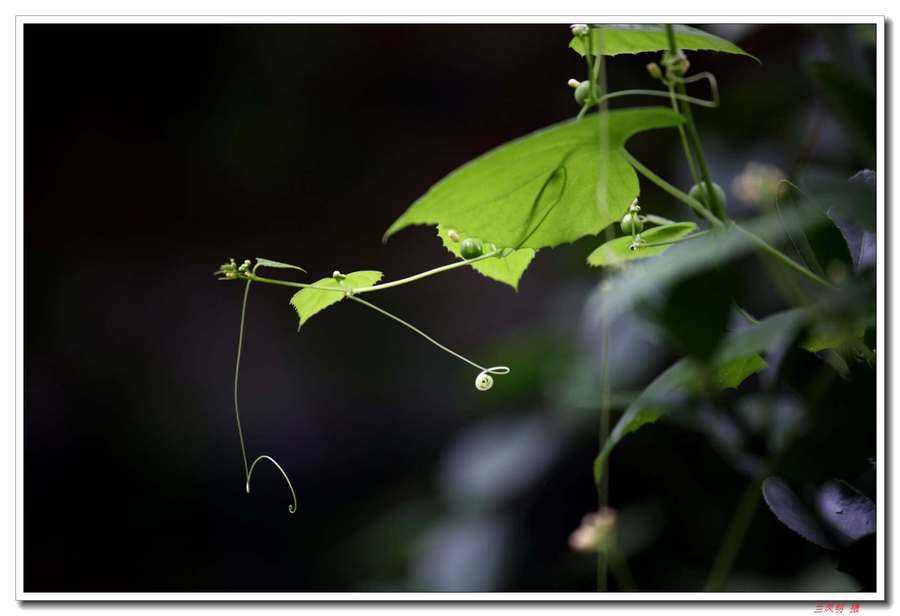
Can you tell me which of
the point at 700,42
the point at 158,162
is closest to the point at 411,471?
→ the point at 158,162

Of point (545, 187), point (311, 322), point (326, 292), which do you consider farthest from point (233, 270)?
point (311, 322)

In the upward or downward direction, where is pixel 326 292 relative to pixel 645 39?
downward

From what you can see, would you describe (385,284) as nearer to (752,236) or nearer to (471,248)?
(471,248)

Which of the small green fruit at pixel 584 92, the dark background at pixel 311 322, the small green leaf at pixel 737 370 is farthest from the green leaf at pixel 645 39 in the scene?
the dark background at pixel 311 322

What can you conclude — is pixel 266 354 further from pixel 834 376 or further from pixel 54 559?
pixel 834 376

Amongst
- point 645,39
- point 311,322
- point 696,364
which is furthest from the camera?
point 311,322

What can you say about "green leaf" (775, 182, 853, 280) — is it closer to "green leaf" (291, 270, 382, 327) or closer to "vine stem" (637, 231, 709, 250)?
"vine stem" (637, 231, 709, 250)

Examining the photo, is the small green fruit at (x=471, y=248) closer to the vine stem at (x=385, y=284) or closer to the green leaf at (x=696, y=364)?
the vine stem at (x=385, y=284)

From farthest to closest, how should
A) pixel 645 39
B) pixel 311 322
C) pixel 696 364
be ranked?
pixel 311 322, pixel 645 39, pixel 696 364
